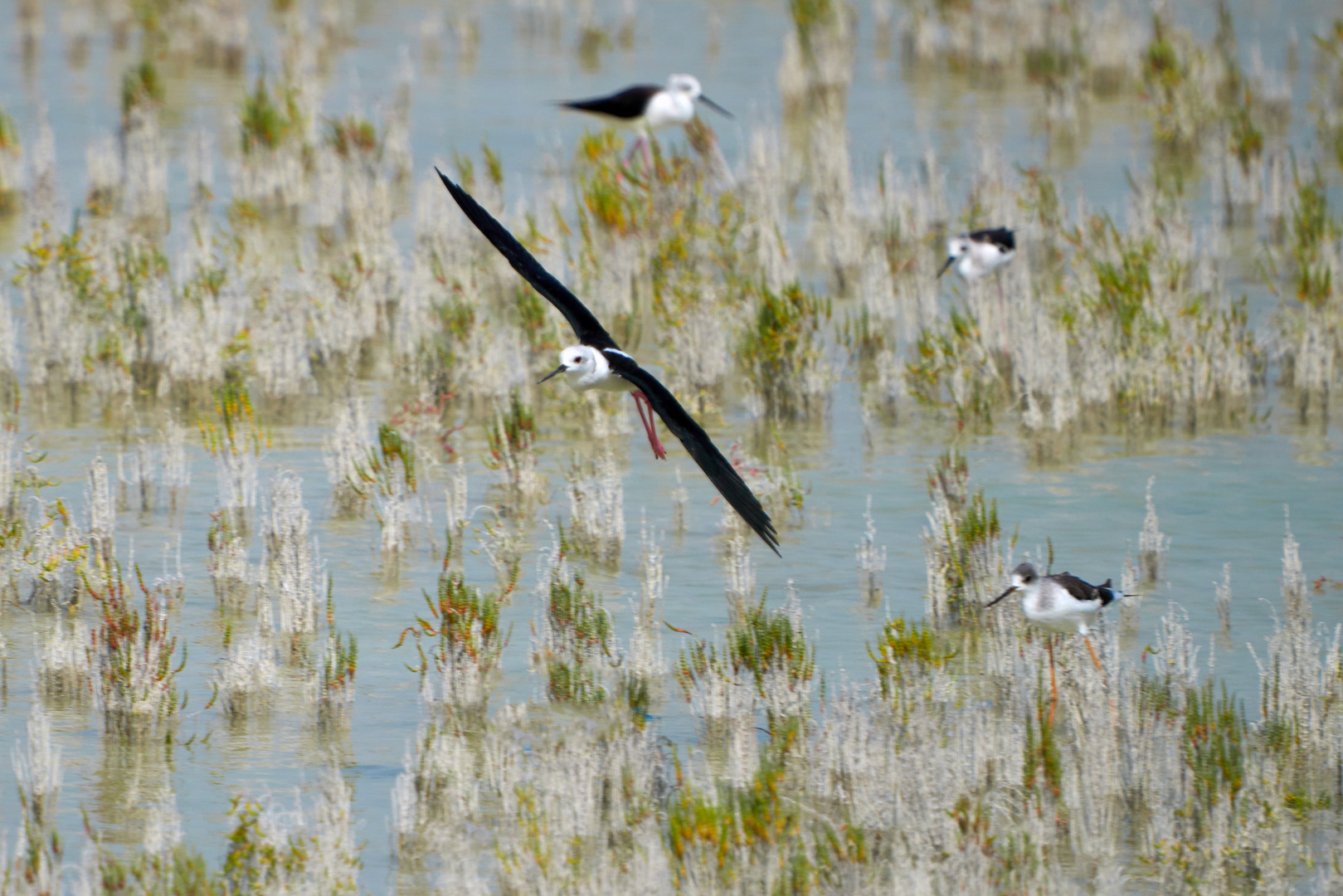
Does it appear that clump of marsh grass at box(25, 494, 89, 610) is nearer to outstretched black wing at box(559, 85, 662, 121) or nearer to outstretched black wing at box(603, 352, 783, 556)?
outstretched black wing at box(603, 352, 783, 556)

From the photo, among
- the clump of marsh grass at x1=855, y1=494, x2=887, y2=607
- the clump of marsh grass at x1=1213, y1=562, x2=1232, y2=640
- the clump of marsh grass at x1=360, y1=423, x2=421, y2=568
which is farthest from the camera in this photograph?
the clump of marsh grass at x1=360, y1=423, x2=421, y2=568

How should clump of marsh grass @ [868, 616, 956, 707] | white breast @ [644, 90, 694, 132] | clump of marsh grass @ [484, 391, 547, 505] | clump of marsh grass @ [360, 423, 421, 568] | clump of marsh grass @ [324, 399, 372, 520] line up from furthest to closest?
white breast @ [644, 90, 694, 132] < clump of marsh grass @ [484, 391, 547, 505] < clump of marsh grass @ [324, 399, 372, 520] < clump of marsh grass @ [360, 423, 421, 568] < clump of marsh grass @ [868, 616, 956, 707]

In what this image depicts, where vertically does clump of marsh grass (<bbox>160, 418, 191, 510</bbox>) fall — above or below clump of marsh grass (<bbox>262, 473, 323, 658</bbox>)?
above

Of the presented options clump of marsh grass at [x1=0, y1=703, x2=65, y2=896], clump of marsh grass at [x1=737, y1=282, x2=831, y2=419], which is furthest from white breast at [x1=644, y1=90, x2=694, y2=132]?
clump of marsh grass at [x1=0, y1=703, x2=65, y2=896]

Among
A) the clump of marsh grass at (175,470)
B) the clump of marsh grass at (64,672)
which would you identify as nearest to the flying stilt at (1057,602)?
the clump of marsh grass at (64,672)

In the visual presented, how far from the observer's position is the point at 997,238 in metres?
12.3

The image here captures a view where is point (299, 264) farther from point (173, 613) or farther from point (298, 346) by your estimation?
point (173, 613)

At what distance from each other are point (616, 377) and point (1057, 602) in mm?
2052

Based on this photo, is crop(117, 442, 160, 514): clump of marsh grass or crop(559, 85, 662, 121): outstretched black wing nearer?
crop(117, 442, 160, 514): clump of marsh grass

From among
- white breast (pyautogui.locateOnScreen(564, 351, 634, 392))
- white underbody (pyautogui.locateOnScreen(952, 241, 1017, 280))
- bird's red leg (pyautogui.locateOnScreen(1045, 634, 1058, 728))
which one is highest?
white underbody (pyautogui.locateOnScreen(952, 241, 1017, 280))

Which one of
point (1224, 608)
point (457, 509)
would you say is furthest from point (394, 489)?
point (1224, 608)

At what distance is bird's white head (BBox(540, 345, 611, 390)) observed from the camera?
7.56 metres

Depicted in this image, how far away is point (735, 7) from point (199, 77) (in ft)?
25.2

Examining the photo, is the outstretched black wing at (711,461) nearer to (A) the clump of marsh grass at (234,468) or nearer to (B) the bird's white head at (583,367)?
(B) the bird's white head at (583,367)
